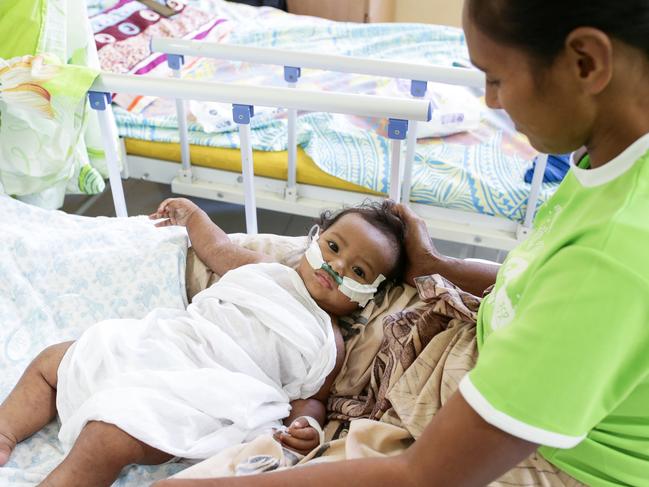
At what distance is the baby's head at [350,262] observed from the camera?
1.46m

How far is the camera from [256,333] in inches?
53.4

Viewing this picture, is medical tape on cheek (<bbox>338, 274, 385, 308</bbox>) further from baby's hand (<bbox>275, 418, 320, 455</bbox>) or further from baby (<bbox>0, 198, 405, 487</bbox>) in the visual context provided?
baby's hand (<bbox>275, 418, 320, 455</bbox>)

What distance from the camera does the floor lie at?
9.45 ft

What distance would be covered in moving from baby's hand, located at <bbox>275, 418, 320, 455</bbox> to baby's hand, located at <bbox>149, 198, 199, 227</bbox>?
2.33 ft

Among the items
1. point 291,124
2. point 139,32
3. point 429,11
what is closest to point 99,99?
point 291,124

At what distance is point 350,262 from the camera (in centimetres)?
148

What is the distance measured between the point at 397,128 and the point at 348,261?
345 mm

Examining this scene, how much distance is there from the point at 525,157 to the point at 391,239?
1.25m

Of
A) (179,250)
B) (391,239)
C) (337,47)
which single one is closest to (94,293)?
(179,250)

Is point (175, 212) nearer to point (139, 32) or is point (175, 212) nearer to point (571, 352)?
point (571, 352)

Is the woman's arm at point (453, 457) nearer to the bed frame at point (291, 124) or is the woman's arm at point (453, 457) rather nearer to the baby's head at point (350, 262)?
the baby's head at point (350, 262)

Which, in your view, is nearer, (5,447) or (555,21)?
(555,21)

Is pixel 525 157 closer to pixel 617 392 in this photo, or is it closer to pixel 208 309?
pixel 208 309

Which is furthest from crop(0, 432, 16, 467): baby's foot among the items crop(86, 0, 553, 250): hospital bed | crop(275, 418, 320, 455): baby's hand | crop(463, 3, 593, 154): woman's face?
crop(86, 0, 553, 250): hospital bed
